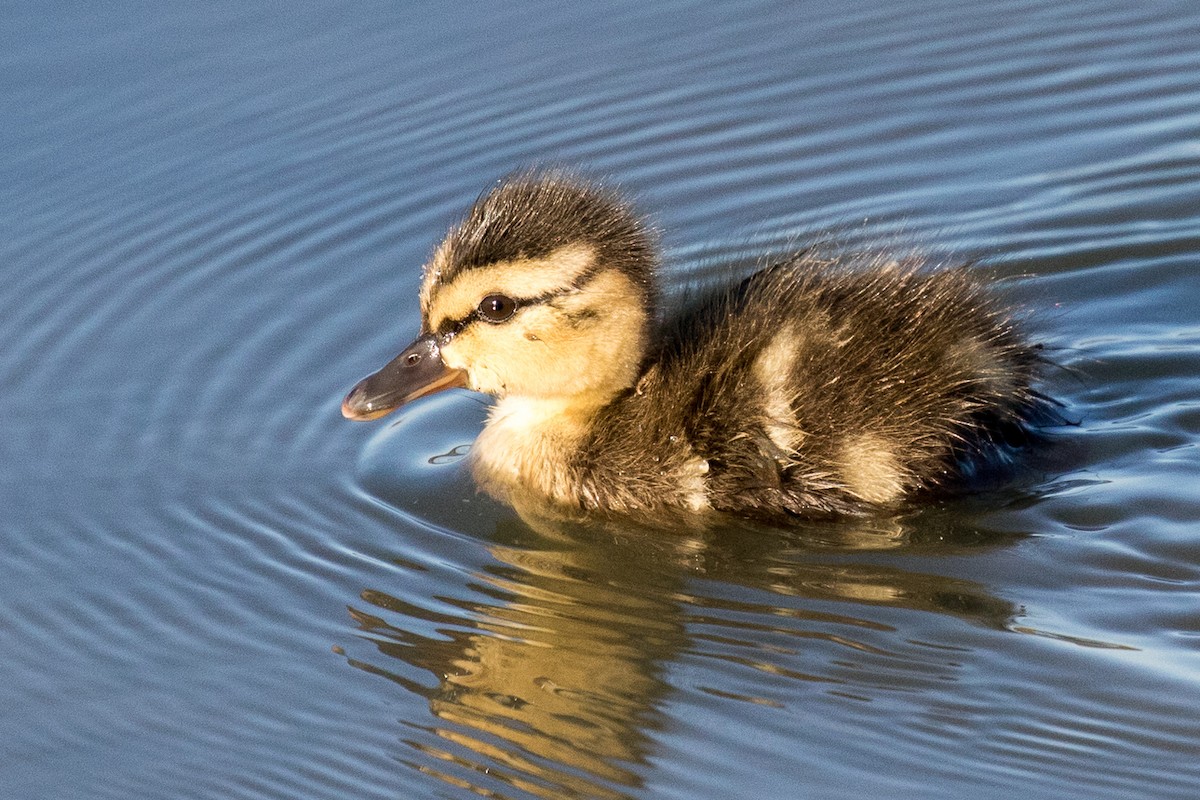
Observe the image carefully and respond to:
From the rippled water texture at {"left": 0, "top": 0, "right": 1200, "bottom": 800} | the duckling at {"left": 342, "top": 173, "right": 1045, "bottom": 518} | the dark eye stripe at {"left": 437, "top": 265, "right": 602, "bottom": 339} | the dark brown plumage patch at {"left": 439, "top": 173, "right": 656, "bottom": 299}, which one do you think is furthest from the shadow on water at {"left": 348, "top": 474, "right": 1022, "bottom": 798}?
the dark brown plumage patch at {"left": 439, "top": 173, "right": 656, "bottom": 299}

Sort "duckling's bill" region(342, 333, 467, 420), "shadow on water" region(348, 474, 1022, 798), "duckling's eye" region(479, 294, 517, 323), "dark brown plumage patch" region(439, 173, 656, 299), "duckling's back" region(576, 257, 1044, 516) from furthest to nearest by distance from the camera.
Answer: "duckling's bill" region(342, 333, 467, 420) → "duckling's eye" region(479, 294, 517, 323) → "dark brown plumage patch" region(439, 173, 656, 299) → "duckling's back" region(576, 257, 1044, 516) → "shadow on water" region(348, 474, 1022, 798)

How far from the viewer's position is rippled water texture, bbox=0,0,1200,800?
3.51m

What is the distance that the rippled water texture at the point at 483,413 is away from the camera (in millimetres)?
3508

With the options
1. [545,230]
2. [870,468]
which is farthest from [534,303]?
[870,468]

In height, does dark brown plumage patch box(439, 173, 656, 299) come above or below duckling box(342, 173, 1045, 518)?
above

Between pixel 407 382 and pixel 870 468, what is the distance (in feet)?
3.67

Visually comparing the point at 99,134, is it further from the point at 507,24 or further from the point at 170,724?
the point at 170,724

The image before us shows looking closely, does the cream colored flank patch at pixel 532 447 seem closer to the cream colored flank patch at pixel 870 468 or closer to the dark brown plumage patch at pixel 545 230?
the dark brown plumage patch at pixel 545 230

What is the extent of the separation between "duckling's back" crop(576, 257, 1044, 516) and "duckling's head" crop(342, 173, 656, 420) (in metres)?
0.17

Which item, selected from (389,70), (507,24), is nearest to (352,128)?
(389,70)

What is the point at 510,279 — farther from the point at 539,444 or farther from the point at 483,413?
the point at 483,413

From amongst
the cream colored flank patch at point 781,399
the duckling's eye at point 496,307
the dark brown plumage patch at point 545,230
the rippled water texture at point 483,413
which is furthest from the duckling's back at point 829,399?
the duckling's eye at point 496,307

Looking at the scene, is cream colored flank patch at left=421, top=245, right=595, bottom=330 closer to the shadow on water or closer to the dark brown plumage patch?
the dark brown plumage patch

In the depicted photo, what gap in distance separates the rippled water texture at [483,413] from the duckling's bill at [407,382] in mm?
188
